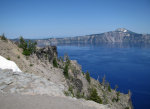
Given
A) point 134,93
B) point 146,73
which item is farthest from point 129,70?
point 134,93

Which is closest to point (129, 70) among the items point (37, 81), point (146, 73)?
point (146, 73)

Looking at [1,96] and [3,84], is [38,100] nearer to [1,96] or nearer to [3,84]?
[1,96]

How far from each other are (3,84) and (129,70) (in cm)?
11121

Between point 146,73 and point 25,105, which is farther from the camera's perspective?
point 146,73

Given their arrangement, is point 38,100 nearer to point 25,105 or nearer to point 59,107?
point 25,105

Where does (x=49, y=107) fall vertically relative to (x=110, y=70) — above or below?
above

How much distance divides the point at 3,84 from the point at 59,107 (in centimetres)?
692

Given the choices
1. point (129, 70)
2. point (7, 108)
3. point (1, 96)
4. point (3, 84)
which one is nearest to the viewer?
point (7, 108)

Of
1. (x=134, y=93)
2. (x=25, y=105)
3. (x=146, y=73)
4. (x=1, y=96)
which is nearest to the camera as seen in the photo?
(x=25, y=105)

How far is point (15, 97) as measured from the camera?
9953 millimetres

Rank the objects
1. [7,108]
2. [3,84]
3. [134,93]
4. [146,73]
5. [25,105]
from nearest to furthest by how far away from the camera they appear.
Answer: [7,108]
[25,105]
[3,84]
[134,93]
[146,73]

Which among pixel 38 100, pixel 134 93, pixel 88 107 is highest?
pixel 38 100

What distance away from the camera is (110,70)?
4257 inches

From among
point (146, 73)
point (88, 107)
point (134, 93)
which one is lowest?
point (134, 93)
